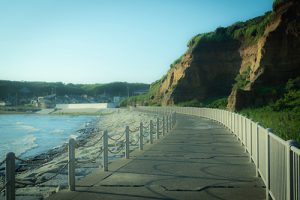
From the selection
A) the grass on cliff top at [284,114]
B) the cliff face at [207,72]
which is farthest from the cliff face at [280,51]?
the cliff face at [207,72]

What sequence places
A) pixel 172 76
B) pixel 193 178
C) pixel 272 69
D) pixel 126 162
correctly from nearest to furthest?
pixel 193 178 → pixel 126 162 → pixel 272 69 → pixel 172 76

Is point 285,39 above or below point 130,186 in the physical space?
above

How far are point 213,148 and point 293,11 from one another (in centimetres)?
3746

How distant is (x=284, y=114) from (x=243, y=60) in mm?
50403

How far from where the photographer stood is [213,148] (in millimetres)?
16875

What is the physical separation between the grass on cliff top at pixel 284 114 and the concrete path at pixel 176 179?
1507 mm

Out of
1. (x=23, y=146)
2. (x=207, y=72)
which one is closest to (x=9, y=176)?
(x=23, y=146)

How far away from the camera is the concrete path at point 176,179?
845 cm

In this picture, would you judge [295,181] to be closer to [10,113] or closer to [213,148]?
[213,148]

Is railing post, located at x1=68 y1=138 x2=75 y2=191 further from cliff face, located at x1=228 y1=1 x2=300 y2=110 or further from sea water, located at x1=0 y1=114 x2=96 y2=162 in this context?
cliff face, located at x1=228 y1=1 x2=300 y2=110

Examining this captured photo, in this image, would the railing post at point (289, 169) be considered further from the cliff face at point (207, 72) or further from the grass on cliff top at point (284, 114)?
the cliff face at point (207, 72)

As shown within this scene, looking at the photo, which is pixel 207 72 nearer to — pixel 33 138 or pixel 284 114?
pixel 33 138

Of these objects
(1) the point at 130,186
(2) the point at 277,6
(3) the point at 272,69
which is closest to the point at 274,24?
(2) the point at 277,6

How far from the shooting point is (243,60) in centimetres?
7031
